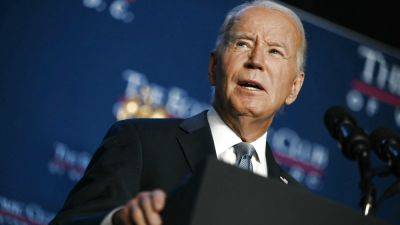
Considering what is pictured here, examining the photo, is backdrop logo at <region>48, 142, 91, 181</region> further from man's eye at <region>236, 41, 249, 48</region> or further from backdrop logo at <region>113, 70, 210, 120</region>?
man's eye at <region>236, 41, 249, 48</region>

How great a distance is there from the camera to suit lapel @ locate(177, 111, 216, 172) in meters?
1.71

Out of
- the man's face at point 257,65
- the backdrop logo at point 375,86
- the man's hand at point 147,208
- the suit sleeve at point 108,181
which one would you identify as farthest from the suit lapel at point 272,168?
the backdrop logo at point 375,86

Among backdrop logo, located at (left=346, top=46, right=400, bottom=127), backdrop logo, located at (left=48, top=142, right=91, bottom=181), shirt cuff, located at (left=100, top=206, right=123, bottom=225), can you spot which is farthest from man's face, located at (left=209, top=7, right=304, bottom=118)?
backdrop logo, located at (left=346, top=46, right=400, bottom=127)

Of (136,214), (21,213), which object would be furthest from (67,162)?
(136,214)

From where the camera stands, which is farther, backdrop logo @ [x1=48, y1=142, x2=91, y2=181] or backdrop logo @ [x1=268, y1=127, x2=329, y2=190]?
backdrop logo @ [x1=268, y1=127, x2=329, y2=190]

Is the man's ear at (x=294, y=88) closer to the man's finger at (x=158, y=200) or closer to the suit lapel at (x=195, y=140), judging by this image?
the suit lapel at (x=195, y=140)

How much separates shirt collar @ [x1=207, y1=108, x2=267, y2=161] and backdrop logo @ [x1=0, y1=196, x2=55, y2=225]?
130 cm

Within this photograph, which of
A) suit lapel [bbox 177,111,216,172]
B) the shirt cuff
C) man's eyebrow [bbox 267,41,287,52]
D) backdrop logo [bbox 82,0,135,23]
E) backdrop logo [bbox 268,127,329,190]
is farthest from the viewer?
backdrop logo [bbox 268,127,329,190]

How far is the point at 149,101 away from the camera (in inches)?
128

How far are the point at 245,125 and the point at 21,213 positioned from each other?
1.40 meters

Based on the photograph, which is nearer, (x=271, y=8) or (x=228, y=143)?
(x=228, y=143)

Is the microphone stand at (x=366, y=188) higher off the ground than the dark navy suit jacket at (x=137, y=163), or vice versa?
the dark navy suit jacket at (x=137, y=163)

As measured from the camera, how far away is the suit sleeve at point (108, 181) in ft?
4.82

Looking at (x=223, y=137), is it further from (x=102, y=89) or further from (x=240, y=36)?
(x=102, y=89)
